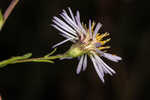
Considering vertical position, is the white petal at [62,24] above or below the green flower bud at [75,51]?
above

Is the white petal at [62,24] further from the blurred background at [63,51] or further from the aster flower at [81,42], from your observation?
the blurred background at [63,51]

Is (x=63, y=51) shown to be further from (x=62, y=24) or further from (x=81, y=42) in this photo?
(x=62, y=24)

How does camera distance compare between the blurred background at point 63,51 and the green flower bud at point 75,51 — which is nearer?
the green flower bud at point 75,51

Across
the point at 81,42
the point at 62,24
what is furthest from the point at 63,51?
the point at 62,24

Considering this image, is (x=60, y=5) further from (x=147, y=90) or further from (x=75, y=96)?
(x=147, y=90)

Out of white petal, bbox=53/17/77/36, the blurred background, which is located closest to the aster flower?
white petal, bbox=53/17/77/36

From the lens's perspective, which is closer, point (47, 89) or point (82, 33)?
point (82, 33)

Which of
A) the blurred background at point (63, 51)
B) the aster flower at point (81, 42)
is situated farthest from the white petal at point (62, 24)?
the blurred background at point (63, 51)

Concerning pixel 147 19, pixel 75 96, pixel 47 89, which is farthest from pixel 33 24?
pixel 147 19
